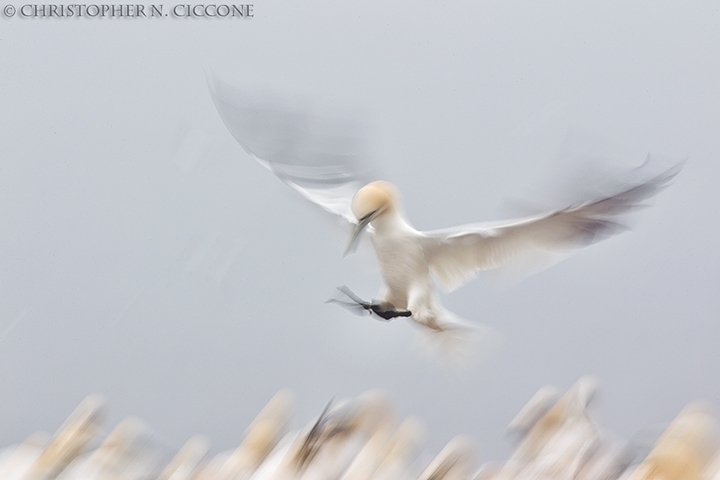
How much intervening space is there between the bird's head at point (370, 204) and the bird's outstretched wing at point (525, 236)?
0.09m

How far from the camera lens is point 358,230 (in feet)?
4.98

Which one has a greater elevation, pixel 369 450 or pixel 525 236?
pixel 525 236

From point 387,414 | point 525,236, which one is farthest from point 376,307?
point 387,414

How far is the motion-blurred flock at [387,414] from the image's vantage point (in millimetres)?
1479

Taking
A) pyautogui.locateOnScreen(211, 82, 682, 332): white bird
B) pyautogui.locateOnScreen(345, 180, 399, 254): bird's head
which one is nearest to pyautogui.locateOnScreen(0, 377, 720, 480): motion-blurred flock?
pyautogui.locateOnScreen(211, 82, 682, 332): white bird

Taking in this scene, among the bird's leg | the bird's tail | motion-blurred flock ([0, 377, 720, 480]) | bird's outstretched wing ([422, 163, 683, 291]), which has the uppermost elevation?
bird's outstretched wing ([422, 163, 683, 291])

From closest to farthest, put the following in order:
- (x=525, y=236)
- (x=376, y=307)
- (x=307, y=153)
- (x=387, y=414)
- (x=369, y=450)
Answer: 1. (x=525, y=236)
2. (x=376, y=307)
3. (x=307, y=153)
4. (x=369, y=450)
5. (x=387, y=414)

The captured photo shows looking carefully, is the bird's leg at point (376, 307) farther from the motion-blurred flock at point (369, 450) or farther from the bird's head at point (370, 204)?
the motion-blurred flock at point (369, 450)

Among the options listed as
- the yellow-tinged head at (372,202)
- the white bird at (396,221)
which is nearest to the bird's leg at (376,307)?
the white bird at (396,221)

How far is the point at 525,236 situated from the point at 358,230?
0.30m

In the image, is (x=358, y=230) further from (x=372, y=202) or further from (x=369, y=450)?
(x=369, y=450)

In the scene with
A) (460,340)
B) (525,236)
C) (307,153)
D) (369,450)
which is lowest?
(369,450)

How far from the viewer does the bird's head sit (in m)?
1.50

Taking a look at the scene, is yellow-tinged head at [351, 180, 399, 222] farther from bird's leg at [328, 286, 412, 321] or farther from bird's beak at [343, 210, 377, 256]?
bird's leg at [328, 286, 412, 321]
